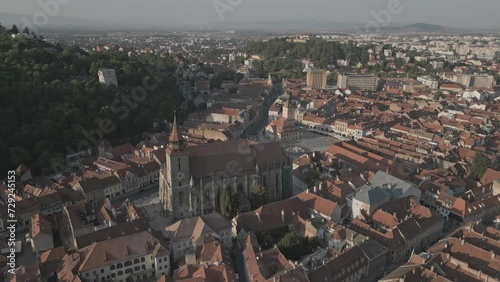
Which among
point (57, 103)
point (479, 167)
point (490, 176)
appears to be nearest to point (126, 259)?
point (57, 103)

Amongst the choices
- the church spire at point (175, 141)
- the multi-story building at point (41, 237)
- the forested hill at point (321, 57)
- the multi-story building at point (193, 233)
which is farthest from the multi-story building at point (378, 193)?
the forested hill at point (321, 57)

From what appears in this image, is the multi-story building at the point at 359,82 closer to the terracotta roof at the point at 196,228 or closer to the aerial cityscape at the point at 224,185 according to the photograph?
the aerial cityscape at the point at 224,185

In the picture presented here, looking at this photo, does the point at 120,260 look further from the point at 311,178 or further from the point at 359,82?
the point at 359,82

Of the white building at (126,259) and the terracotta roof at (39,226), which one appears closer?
the white building at (126,259)

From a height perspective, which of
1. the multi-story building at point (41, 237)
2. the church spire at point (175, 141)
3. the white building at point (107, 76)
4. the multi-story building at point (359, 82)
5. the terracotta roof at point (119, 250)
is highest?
the white building at point (107, 76)

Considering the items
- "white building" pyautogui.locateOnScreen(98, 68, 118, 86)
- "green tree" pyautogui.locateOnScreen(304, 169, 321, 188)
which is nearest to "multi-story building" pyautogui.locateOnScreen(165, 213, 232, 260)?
"green tree" pyautogui.locateOnScreen(304, 169, 321, 188)

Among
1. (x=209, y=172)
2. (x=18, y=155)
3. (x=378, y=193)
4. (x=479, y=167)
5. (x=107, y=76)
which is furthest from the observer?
(x=107, y=76)

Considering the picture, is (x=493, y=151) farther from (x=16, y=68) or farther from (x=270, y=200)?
(x=16, y=68)
